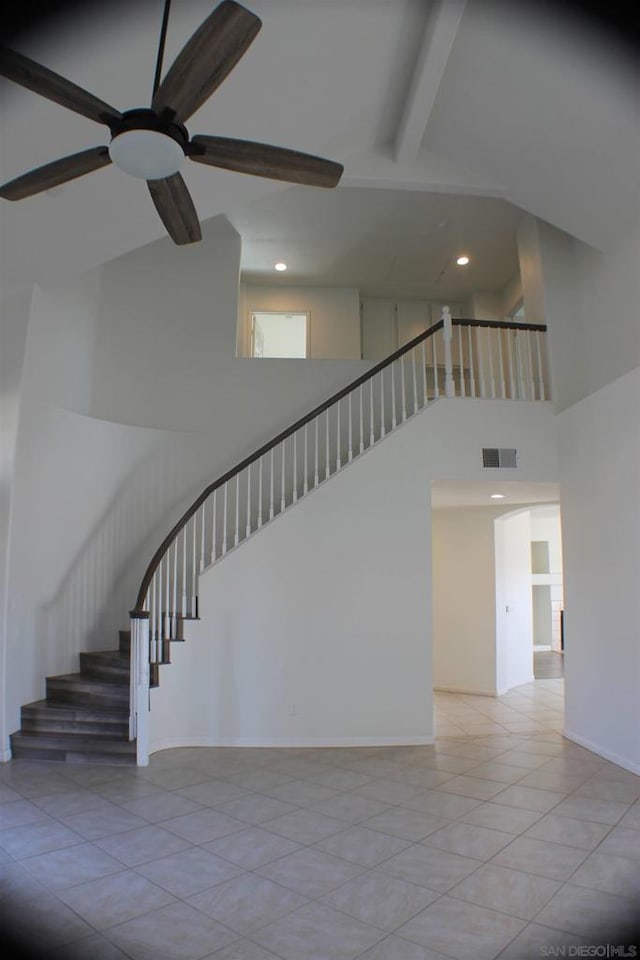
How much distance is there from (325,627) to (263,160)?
4058 millimetres

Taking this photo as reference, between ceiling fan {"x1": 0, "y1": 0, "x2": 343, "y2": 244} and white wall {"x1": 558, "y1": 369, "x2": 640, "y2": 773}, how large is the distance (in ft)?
11.6

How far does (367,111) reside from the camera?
551 centimetres

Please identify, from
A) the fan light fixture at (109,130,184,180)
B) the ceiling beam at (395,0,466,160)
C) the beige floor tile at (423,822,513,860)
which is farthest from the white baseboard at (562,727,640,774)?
the ceiling beam at (395,0,466,160)

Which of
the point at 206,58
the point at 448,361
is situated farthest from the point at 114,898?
the point at 448,361

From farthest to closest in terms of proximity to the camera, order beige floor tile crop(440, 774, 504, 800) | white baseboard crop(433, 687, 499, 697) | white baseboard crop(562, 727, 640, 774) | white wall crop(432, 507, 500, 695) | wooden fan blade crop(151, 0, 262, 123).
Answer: white wall crop(432, 507, 500, 695) → white baseboard crop(433, 687, 499, 697) → white baseboard crop(562, 727, 640, 774) → beige floor tile crop(440, 774, 504, 800) → wooden fan blade crop(151, 0, 262, 123)

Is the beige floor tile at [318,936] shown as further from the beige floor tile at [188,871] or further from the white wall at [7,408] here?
the white wall at [7,408]

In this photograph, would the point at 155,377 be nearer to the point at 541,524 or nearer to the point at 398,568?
the point at 398,568

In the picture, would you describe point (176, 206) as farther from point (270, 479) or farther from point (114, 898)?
point (270, 479)

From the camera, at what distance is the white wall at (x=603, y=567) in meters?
4.77

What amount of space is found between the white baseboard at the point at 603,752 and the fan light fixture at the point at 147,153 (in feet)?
17.2

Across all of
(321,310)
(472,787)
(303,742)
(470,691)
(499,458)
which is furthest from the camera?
(321,310)

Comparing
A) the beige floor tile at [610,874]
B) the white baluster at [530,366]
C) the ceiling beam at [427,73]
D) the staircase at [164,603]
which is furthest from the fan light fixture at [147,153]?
the white baluster at [530,366]

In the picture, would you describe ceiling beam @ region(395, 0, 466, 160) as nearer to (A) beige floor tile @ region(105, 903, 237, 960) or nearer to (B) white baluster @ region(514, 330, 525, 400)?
(B) white baluster @ region(514, 330, 525, 400)

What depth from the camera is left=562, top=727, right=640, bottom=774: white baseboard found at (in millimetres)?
4680
